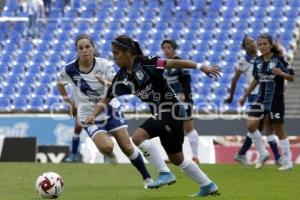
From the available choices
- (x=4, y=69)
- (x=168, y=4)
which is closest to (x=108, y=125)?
(x=4, y=69)

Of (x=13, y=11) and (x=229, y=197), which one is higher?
(x=13, y=11)

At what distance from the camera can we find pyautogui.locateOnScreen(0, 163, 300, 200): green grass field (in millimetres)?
10617

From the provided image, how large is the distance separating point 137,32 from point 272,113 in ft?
50.1

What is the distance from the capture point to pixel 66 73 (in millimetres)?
12570

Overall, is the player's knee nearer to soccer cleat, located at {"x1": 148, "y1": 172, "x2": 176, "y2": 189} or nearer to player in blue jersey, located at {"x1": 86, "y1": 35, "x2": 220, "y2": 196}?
soccer cleat, located at {"x1": 148, "y1": 172, "x2": 176, "y2": 189}

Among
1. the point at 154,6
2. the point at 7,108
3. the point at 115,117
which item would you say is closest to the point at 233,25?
the point at 154,6

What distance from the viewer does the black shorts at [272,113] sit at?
625 inches

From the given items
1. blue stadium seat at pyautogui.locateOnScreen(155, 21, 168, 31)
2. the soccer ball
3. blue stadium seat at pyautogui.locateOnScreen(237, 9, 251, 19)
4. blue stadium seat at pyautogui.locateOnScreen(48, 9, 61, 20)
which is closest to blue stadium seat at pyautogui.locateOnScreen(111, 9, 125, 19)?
blue stadium seat at pyautogui.locateOnScreen(155, 21, 168, 31)

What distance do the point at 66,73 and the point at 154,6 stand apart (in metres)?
19.2

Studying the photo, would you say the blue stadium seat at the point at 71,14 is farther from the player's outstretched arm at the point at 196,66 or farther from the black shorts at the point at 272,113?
the player's outstretched arm at the point at 196,66

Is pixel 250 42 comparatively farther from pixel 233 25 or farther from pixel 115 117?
pixel 233 25

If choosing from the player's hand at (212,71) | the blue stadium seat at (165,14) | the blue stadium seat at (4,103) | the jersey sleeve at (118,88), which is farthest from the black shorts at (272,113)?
the blue stadium seat at (165,14)

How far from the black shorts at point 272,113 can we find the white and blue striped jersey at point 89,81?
4.09 m

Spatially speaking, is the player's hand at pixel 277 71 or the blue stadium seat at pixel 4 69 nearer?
the player's hand at pixel 277 71
